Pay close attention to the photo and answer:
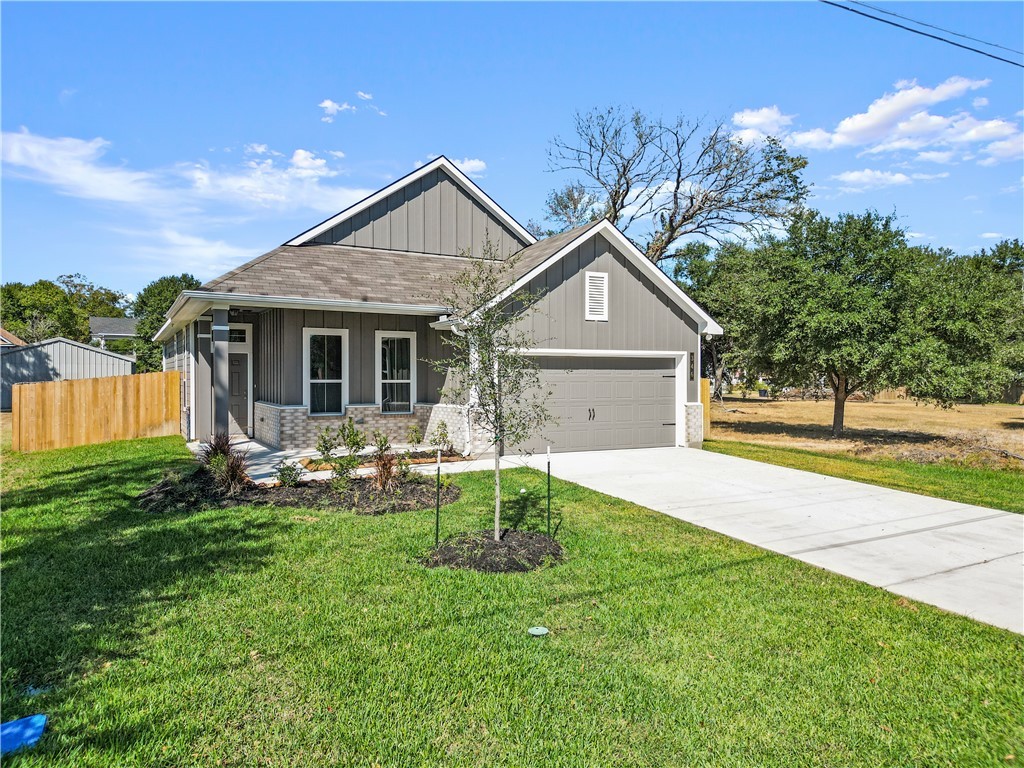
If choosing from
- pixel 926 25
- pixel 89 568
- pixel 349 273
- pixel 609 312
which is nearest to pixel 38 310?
pixel 349 273

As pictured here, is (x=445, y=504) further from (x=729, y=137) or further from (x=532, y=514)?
(x=729, y=137)

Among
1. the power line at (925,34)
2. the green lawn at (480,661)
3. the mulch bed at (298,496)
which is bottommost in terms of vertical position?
the green lawn at (480,661)

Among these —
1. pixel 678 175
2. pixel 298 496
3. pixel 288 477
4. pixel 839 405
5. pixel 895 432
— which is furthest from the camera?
pixel 678 175

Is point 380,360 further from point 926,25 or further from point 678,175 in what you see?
point 678,175

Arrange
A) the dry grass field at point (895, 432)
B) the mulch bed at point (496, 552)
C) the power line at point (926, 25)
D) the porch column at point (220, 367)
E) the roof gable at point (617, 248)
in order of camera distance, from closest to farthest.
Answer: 1. the mulch bed at point (496, 552)
2. the power line at point (926, 25)
3. the porch column at point (220, 367)
4. the roof gable at point (617, 248)
5. the dry grass field at point (895, 432)

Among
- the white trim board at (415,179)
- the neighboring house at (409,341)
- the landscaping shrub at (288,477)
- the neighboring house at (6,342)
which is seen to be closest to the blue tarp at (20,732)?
the landscaping shrub at (288,477)

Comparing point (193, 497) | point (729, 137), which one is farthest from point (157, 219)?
point (729, 137)

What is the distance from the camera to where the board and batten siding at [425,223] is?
15992 mm

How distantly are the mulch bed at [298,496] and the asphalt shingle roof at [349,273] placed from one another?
4.45 m

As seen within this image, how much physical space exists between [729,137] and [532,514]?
→ 24.3 meters

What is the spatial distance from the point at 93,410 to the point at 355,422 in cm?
685

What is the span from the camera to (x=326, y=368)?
1348 centimetres

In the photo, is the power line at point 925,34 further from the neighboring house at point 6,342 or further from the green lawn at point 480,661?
the neighboring house at point 6,342

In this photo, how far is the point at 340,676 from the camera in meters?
3.60
